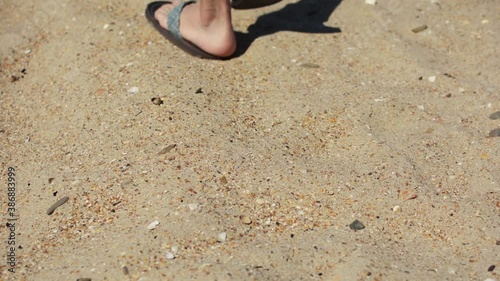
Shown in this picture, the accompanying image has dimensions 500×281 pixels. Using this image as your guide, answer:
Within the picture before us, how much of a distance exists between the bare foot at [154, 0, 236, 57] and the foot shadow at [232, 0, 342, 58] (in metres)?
0.17

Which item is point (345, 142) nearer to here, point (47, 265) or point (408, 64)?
point (408, 64)

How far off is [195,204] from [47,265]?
52 centimetres

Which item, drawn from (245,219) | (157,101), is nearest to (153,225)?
(245,219)

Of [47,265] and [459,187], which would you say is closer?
[47,265]

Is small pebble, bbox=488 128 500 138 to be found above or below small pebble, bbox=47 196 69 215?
below

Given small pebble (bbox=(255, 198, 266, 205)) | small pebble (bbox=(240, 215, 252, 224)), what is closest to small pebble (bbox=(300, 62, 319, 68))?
small pebble (bbox=(255, 198, 266, 205))

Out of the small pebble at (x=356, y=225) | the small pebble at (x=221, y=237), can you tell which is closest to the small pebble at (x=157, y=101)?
the small pebble at (x=221, y=237)

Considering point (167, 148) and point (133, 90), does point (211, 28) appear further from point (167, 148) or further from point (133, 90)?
point (167, 148)

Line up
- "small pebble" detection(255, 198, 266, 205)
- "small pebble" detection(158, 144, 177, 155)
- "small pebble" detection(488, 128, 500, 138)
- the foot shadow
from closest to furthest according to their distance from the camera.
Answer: "small pebble" detection(255, 198, 266, 205)
"small pebble" detection(158, 144, 177, 155)
"small pebble" detection(488, 128, 500, 138)
the foot shadow

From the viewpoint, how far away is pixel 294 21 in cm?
381

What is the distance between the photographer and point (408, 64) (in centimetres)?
346

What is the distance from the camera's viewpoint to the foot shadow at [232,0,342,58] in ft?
12.0

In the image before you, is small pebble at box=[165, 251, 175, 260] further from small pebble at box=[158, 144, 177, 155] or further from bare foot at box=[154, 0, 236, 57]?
bare foot at box=[154, 0, 236, 57]

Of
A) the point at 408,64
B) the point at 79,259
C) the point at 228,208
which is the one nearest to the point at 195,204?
the point at 228,208
